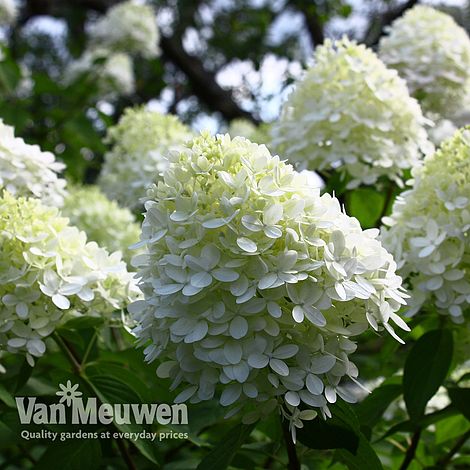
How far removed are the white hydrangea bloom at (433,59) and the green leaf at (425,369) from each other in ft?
4.40

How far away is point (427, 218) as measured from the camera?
65.2 inches

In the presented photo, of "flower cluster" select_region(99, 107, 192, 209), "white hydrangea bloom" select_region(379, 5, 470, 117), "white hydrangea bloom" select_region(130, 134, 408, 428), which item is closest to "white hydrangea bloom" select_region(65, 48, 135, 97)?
"flower cluster" select_region(99, 107, 192, 209)

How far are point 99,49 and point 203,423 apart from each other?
4.25 meters

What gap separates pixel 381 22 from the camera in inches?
168

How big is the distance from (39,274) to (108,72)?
376cm

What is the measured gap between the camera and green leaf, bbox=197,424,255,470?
131 centimetres

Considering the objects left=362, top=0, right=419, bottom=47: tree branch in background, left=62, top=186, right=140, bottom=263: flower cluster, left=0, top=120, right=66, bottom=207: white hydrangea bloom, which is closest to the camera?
left=0, top=120, right=66, bottom=207: white hydrangea bloom

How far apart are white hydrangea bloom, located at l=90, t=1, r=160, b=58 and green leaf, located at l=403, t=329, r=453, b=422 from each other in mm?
4159

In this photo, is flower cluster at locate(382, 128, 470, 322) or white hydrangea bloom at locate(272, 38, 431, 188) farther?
white hydrangea bloom at locate(272, 38, 431, 188)

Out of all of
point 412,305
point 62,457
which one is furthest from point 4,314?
point 412,305

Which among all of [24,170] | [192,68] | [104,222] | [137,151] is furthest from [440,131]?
[192,68]

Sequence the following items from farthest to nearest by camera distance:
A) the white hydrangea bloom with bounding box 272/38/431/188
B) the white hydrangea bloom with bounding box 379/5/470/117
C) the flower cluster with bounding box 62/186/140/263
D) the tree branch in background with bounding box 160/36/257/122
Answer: the tree branch in background with bounding box 160/36/257/122 < the white hydrangea bloom with bounding box 379/5/470/117 < the flower cluster with bounding box 62/186/140/263 < the white hydrangea bloom with bounding box 272/38/431/188

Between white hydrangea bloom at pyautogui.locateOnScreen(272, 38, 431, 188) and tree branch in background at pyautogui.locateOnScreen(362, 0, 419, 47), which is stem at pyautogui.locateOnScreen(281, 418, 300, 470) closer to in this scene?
white hydrangea bloom at pyautogui.locateOnScreen(272, 38, 431, 188)

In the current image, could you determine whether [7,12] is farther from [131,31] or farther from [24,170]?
[24,170]
